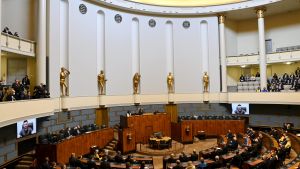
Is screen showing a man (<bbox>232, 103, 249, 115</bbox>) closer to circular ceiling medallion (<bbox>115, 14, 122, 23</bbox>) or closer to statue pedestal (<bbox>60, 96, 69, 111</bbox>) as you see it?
circular ceiling medallion (<bbox>115, 14, 122, 23</bbox>)

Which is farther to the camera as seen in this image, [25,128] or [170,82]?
[170,82]

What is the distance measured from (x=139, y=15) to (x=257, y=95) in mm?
10841

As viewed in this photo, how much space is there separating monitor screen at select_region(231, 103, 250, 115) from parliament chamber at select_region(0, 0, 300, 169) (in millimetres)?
→ 80

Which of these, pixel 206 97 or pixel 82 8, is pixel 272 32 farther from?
pixel 82 8

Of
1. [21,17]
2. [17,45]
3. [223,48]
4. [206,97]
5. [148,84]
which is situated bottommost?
[206,97]

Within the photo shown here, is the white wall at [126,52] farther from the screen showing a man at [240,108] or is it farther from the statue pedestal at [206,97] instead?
the screen showing a man at [240,108]

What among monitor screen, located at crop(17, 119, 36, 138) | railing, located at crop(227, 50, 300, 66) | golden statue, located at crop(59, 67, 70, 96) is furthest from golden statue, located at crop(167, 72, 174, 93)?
monitor screen, located at crop(17, 119, 36, 138)

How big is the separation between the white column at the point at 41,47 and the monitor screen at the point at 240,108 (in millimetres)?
14296

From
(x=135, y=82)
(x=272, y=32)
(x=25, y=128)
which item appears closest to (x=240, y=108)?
(x=272, y=32)

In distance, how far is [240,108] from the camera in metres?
21.1

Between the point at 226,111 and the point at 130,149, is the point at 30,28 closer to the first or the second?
the point at 130,149

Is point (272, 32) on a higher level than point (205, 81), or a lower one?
higher

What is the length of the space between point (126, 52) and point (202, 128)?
7937 mm

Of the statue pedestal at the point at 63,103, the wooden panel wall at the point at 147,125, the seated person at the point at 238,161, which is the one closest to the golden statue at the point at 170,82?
the wooden panel wall at the point at 147,125
